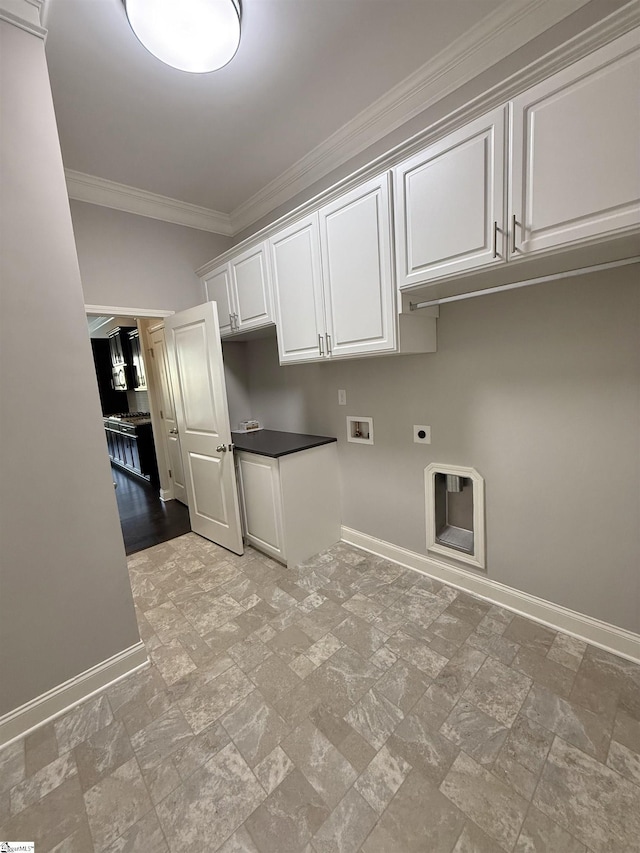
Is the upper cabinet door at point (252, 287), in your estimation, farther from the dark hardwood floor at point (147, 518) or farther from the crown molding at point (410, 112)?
the dark hardwood floor at point (147, 518)

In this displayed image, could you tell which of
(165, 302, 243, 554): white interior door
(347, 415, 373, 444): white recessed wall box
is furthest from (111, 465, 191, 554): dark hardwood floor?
(347, 415, 373, 444): white recessed wall box

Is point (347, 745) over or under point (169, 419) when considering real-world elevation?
under

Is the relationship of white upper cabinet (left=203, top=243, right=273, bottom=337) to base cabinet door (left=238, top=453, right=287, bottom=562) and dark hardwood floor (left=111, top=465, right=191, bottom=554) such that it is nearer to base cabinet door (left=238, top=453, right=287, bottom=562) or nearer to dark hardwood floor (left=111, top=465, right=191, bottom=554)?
base cabinet door (left=238, top=453, right=287, bottom=562)

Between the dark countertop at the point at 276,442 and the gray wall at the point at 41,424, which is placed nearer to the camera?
→ the gray wall at the point at 41,424

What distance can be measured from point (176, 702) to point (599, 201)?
261cm

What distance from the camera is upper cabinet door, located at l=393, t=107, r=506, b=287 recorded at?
141cm

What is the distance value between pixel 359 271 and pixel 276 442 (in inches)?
57.0

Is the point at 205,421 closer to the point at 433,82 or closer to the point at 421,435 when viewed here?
the point at 421,435

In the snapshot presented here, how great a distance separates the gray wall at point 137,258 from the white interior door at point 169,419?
1024 mm

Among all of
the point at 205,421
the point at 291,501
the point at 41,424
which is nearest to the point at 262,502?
the point at 291,501

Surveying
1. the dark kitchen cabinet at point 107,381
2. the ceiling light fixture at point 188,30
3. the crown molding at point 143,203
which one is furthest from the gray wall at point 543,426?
the dark kitchen cabinet at point 107,381

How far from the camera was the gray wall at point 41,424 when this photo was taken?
1.39 meters

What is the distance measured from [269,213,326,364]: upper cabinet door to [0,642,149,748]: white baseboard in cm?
195

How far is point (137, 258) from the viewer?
2.87 meters
